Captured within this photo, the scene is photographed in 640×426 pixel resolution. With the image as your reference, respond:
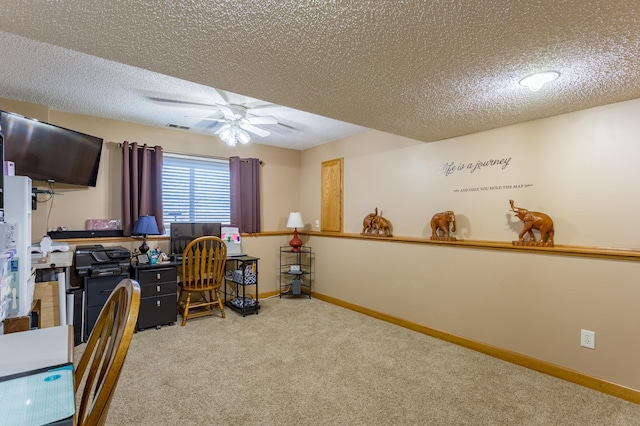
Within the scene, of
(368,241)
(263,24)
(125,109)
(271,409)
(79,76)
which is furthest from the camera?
(368,241)

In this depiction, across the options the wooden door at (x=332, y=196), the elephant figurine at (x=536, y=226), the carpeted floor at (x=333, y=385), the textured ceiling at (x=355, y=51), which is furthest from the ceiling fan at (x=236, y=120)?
the elephant figurine at (x=536, y=226)

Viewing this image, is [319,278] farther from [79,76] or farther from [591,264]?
[79,76]

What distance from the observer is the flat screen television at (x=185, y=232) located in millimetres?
3902

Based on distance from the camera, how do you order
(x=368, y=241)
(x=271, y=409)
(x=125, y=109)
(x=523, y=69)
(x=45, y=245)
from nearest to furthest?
(x=523, y=69), (x=271, y=409), (x=45, y=245), (x=125, y=109), (x=368, y=241)

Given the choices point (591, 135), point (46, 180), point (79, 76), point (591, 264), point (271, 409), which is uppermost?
point (79, 76)

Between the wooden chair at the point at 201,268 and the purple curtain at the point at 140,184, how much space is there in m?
0.68

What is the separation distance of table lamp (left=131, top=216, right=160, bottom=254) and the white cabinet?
1535 millimetres

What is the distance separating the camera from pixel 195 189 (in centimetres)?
441

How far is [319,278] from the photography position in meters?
4.83

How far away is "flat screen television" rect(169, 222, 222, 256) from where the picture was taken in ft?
12.8

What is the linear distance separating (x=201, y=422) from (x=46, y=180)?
2.61m

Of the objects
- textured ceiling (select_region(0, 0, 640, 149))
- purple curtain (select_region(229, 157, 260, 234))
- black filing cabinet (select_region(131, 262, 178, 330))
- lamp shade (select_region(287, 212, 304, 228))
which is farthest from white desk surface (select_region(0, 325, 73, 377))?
lamp shade (select_region(287, 212, 304, 228))

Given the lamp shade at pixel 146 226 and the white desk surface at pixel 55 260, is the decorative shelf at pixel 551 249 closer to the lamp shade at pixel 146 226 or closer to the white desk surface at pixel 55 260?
the lamp shade at pixel 146 226

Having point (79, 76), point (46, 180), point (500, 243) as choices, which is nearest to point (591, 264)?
point (500, 243)
